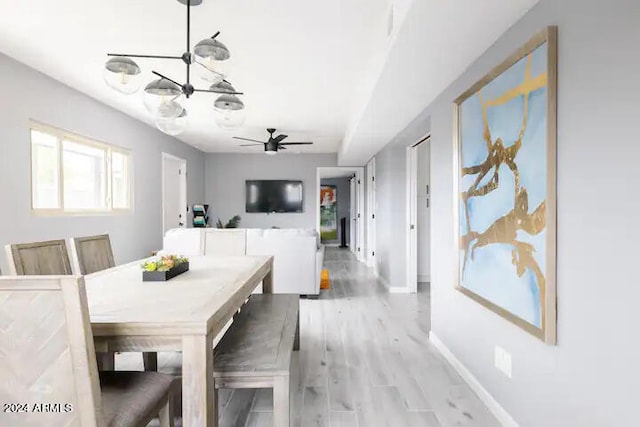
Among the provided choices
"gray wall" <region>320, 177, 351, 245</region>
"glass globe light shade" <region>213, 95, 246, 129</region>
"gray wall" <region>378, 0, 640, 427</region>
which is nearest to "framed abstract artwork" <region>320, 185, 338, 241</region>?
"gray wall" <region>320, 177, 351, 245</region>

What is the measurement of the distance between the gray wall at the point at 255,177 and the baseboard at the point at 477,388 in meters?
5.56

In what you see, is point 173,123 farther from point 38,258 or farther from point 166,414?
point 166,414

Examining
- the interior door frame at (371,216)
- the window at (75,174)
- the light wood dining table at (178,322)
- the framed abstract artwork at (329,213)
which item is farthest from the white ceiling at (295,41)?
the framed abstract artwork at (329,213)

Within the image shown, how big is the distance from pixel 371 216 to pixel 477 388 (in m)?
4.97

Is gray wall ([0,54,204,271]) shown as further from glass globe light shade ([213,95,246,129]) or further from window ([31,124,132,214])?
glass globe light shade ([213,95,246,129])

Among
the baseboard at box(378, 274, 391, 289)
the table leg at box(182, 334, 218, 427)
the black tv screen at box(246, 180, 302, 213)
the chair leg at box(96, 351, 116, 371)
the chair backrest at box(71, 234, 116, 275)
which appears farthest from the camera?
the black tv screen at box(246, 180, 302, 213)

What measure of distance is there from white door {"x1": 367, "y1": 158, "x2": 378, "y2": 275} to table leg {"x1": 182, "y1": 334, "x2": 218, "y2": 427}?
17.4ft

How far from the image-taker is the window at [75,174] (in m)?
3.57

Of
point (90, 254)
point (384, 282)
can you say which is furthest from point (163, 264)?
point (384, 282)

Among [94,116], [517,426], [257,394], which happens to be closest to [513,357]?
[517,426]

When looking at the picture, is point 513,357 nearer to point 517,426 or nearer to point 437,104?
point 517,426

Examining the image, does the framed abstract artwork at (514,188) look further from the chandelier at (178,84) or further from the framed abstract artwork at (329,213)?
the framed abstract artwork at (329,213)

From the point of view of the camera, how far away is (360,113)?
3.85 m

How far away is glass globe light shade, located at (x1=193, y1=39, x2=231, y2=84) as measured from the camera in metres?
1.92
